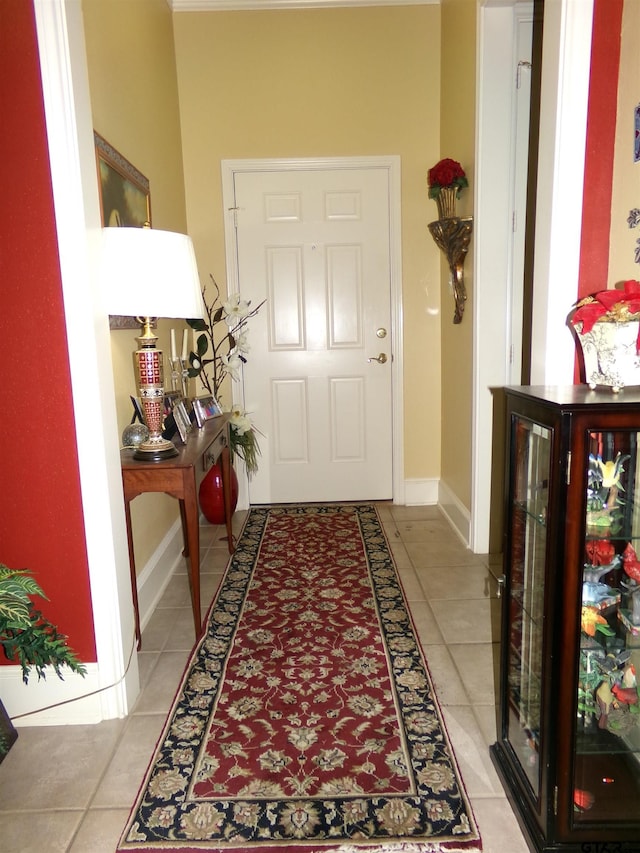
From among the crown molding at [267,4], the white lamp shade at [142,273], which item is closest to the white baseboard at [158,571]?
the white lamp shade at [142,273]

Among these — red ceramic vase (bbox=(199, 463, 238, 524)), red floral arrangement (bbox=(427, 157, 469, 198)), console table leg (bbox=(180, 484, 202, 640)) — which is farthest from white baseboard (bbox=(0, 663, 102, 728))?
red floral arrangement (bbox=(427, 157, 469, 198))

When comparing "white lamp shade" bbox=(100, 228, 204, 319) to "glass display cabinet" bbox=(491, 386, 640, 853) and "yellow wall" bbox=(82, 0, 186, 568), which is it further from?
"glass display cabinet" bbox=(491, 386, 640, 853)

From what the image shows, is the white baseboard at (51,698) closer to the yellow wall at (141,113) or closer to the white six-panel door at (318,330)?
the yellow wall at (141,113)

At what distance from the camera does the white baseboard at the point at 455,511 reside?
3068 mm

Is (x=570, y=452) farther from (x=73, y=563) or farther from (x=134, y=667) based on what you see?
(x=134, y=667)

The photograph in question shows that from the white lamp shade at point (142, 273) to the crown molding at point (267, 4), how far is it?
7.73ft

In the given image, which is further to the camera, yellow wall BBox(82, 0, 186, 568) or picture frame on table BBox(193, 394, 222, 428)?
picture frame on table BBox(193, 394, 222, 428)

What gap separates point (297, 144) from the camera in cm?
356

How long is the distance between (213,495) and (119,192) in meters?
1.73

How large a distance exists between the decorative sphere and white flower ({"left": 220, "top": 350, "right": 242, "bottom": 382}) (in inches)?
49.4

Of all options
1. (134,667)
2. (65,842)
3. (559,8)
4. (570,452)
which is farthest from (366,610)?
(559,8)

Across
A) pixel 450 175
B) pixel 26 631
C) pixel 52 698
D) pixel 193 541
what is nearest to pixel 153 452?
pixel 193 541

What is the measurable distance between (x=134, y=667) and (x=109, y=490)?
0.62 m

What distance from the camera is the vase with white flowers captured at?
3418 mm
